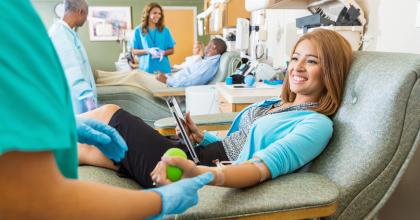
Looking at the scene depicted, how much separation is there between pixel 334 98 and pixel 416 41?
40 cm

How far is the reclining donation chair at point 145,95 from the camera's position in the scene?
3.10 meters

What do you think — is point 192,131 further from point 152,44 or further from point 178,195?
point 152,44

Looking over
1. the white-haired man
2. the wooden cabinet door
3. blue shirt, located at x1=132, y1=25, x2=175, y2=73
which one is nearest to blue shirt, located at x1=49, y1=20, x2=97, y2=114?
the white-haired man

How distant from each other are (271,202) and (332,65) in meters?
0.62

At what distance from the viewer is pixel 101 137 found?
3.39 ft

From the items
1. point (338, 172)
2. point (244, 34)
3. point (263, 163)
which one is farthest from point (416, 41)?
point (244, 34)

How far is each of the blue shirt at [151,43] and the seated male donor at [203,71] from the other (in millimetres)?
655

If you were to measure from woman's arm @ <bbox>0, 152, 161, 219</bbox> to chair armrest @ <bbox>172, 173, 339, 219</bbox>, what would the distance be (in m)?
0.34

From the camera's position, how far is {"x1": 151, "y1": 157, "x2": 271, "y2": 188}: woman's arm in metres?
0.92

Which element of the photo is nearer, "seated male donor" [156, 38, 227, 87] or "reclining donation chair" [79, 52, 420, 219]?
"reclining donation chair" [79, 52, 420, 219]

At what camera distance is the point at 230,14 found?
3764 mm

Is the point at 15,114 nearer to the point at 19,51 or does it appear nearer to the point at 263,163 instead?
the point at 19,51

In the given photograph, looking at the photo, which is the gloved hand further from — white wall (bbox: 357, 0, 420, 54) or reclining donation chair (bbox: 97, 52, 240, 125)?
white wall (bbox: 357, 0, 420, 54)

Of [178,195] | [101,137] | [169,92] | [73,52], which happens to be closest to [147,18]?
[169,92]
